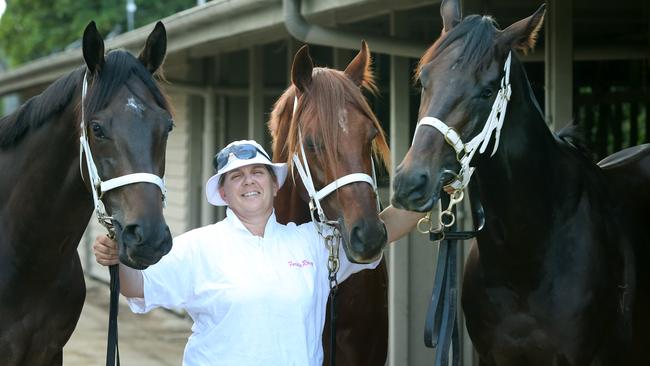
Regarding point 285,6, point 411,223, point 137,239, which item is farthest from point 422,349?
point 137,239

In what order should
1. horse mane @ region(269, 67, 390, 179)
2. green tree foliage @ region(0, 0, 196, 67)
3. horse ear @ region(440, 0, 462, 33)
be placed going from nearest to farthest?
horse mane @ region(269, 67, 390, 179) < horse ear @ region(440, 0, 462, 33) < green tree foliage @ region(0, 0, 196, 67)

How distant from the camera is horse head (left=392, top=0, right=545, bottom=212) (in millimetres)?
3010

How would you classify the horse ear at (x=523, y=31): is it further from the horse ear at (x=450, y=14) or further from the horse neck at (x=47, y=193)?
the horse neck at (x=47, y=193)

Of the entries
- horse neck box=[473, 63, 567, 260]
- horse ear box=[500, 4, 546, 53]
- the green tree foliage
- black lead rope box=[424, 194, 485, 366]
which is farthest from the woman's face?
the green tree foliage

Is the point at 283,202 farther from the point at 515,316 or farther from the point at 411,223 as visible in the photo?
the point at 515,316

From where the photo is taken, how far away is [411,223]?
3441 mm

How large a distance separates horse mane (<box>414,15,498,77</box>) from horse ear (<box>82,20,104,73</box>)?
39.7 inches

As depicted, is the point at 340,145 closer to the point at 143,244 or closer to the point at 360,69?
the point at 360,69

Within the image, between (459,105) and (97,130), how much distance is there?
109cm

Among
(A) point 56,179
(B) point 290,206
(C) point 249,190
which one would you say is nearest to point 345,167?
(C) point 249,190

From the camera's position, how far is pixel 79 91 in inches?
127

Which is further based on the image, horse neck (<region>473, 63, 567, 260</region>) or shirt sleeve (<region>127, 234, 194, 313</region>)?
horse neck (<region>473, 63, 567, 260</region>)

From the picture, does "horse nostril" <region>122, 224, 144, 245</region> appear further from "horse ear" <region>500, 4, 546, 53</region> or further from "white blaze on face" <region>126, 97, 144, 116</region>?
"horse ear" <region>500, 4, 546, 53</region>

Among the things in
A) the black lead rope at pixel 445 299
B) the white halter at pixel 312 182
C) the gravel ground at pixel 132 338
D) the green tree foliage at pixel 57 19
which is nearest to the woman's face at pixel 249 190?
the white halter at pixel 312 182
